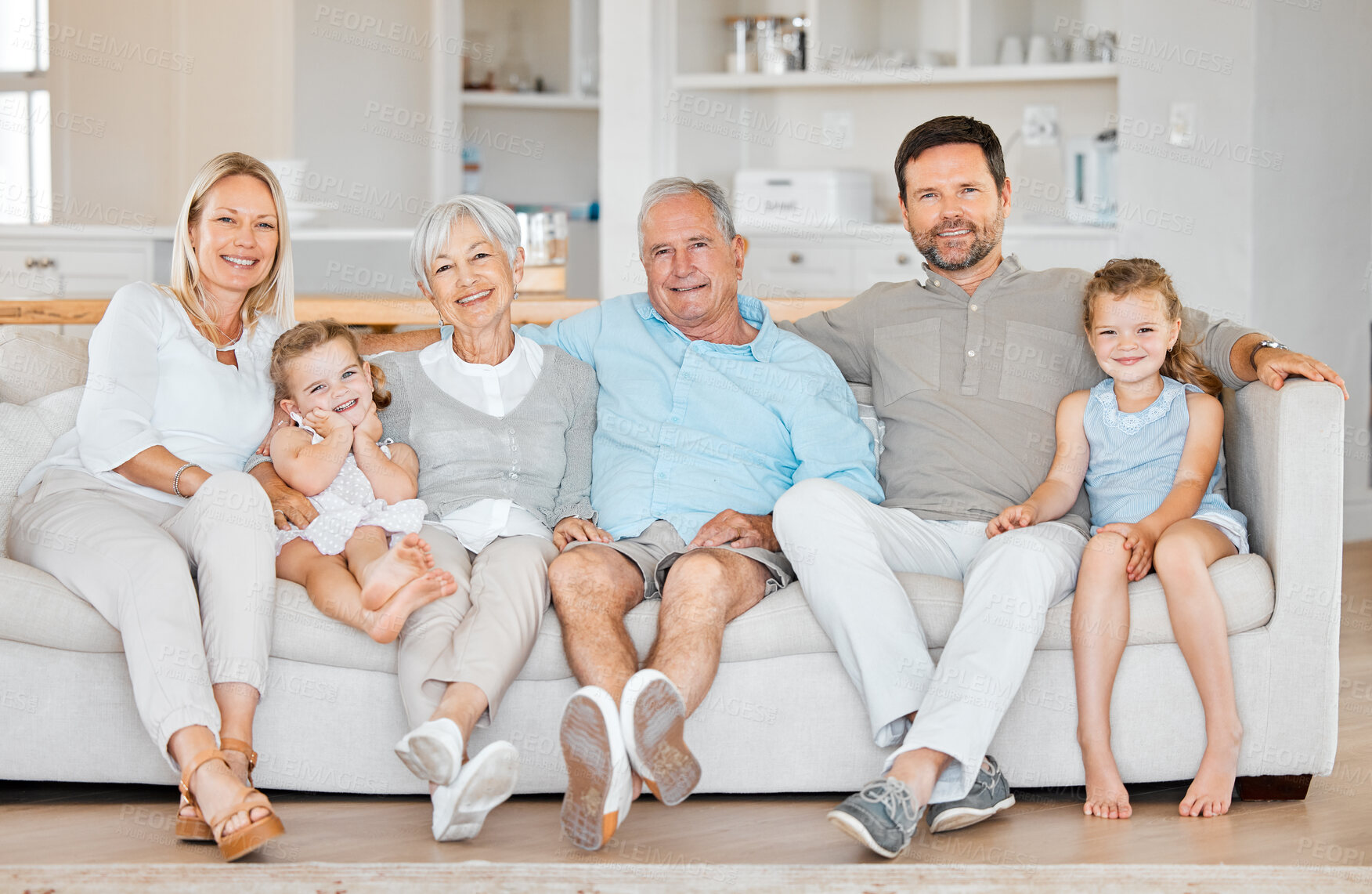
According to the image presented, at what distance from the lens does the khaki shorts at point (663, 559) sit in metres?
2.09

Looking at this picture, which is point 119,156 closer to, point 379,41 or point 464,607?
point 379,41

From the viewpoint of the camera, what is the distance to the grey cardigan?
223 cm

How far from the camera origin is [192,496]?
2.08 m

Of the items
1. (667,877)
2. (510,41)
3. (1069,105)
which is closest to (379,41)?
(510,41)

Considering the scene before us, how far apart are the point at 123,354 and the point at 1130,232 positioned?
3152 millimetres

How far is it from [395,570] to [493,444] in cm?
39

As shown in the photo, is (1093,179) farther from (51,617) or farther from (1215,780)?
(51,617)

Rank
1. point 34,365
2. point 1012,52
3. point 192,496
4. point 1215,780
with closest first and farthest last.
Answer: point 1215,780 < point 192,496 < point 34,365 < point 1012,52

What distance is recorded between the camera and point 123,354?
7.14 feet

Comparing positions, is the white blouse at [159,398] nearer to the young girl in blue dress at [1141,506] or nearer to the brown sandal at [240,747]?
the brown sandal at [240,747]

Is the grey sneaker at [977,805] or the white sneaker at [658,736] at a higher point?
the white sneaker at [658,736]

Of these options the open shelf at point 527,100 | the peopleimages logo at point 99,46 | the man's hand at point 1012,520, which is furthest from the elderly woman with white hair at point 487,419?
the peopleimages logo at point 99,46

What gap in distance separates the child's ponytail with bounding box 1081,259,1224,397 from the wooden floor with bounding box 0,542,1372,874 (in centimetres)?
69

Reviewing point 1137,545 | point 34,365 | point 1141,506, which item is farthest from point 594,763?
point 34,365
